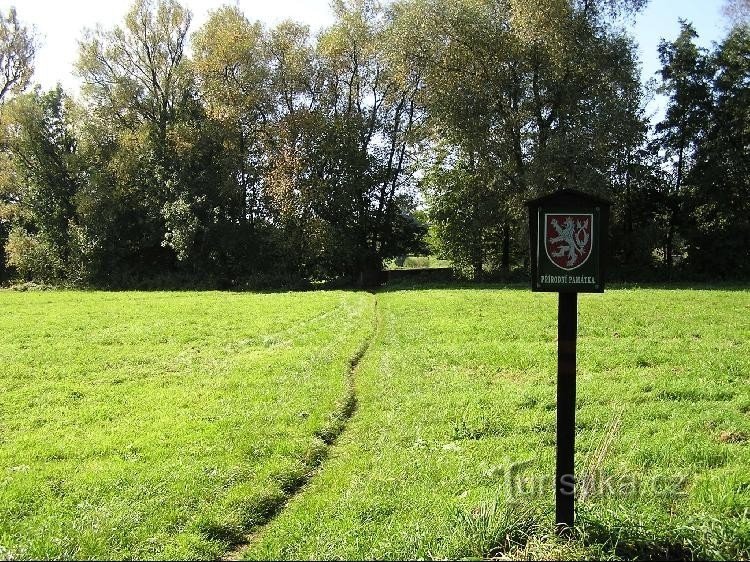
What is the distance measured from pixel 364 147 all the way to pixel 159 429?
31.6 meters

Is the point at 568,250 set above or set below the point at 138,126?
below

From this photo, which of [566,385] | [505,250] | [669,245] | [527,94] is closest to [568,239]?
[566,385]

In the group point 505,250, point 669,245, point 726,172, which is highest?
point 726,172

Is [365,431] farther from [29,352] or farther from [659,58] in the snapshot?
[659,58]

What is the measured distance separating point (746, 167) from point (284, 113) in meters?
27.6

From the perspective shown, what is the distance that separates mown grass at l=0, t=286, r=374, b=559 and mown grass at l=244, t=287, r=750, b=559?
0.54m

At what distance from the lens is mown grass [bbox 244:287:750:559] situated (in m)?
4.59

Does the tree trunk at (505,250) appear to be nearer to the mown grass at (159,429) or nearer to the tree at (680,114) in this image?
the tree at (680,114)

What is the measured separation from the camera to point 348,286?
35.3 metres

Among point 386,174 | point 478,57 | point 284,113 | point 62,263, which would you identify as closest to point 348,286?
point 386,174

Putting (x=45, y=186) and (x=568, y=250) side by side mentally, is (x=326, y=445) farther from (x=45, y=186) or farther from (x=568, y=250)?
(x=45, y=186)

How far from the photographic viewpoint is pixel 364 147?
3759 centimetres

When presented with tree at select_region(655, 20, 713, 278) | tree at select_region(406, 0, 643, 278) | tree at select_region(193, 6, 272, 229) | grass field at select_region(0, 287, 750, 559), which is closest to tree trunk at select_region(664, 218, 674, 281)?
tree at select_region(655, 20, 713, 278)

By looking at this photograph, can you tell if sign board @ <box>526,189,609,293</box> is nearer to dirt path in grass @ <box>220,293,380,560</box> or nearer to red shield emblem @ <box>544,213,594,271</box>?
red shield emblem @ <box>544,213,594,271</box>
